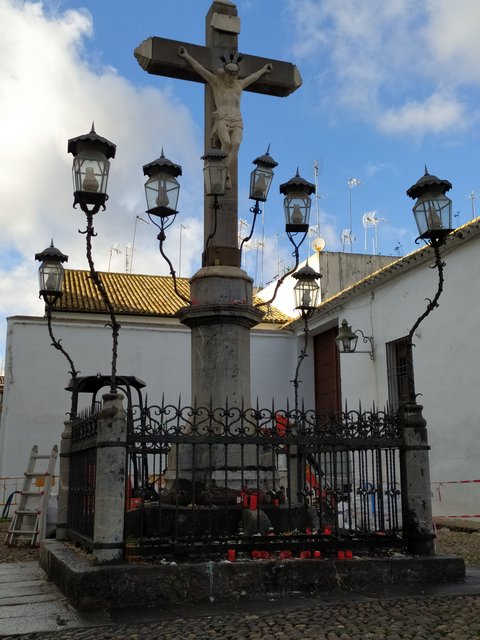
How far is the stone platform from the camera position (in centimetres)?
497

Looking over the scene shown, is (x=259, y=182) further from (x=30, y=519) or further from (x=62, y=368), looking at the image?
(x=62, y=368)

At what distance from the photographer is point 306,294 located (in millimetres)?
9992

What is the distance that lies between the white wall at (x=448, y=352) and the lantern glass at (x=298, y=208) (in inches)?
270

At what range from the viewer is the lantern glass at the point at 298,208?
787 cm

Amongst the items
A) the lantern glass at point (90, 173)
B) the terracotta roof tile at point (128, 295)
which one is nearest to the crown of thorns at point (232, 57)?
the lantern glass at point (90, 173)

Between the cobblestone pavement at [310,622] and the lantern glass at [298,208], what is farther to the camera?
the lantern glass at [298,208]

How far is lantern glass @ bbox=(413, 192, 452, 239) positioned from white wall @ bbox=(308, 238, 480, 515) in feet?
23.6

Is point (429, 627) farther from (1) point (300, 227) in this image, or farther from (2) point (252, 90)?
(2) point (252, 90)

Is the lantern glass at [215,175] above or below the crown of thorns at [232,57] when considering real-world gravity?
→ below

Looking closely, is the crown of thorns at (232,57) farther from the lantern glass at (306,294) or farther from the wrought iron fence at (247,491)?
the wrought iron fence at (247,491)

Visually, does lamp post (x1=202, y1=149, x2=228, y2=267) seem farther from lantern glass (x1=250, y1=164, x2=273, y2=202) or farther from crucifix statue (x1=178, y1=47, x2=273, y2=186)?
lantern glass (x1=250, y1=164, x2=273, y2=202)

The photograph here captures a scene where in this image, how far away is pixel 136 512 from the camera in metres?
6.01

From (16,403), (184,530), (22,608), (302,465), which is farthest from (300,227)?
(16,403)

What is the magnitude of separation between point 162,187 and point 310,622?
4604mm
